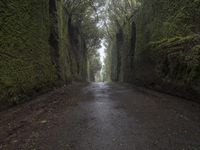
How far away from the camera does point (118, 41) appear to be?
87.7 feet

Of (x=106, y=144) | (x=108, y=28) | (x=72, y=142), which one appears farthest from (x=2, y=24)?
(x=108, y=28)

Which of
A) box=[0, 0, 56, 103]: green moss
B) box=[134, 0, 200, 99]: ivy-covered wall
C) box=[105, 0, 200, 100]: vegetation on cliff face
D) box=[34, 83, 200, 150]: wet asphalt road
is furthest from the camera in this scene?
box=[105, 0, 200, 100]: vegetation on cliff face

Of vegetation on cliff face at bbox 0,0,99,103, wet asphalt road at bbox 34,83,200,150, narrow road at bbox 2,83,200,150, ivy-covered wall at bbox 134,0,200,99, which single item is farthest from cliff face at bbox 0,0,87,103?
ivy-covered wall at bbox 134,0,200,99

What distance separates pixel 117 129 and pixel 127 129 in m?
0.22

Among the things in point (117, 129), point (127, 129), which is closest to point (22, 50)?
point (117, 129)

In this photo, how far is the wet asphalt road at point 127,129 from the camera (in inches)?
153

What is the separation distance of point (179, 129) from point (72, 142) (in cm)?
235

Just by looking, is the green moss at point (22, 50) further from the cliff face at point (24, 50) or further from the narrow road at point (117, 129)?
the narrow road at point (117, 129)

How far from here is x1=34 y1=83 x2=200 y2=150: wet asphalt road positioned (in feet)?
12.7

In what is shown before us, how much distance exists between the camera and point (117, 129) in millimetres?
4715

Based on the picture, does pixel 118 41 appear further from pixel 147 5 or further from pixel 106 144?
pixel 106 144

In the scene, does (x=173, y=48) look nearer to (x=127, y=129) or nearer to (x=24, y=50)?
(x=127, y=129)

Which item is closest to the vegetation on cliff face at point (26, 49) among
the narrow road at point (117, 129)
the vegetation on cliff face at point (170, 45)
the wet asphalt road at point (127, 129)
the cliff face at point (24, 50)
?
the cliff face at point (24, 50)

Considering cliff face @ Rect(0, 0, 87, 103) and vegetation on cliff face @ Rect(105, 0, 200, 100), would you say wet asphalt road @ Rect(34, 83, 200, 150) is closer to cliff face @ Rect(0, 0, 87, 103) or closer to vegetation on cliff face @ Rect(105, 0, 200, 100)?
vegetation on cliff face @ Rect(105, 0, 200, 100)
